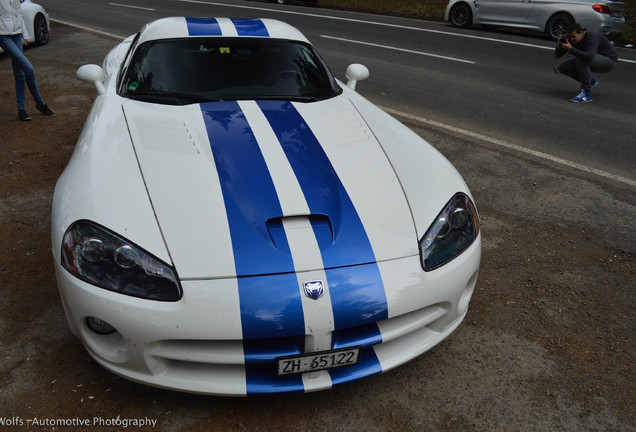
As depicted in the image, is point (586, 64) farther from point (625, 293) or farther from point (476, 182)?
point (625, 293)

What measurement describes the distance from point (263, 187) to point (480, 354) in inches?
55.3

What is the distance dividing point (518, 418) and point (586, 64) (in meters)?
6.60

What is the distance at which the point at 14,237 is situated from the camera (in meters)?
3.77

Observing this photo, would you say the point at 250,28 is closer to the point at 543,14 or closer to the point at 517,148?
the point at 517,148

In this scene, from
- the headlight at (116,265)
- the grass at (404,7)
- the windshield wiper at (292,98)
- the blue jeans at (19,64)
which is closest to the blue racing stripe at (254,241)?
the headlight at (116,265)

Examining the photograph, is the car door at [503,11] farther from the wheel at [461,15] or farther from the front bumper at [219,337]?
the front bumper at [219,337]

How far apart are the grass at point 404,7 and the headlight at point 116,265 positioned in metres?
14.8

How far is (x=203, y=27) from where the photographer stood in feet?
13.1

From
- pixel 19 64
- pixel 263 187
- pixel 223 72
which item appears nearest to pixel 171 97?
pixel 223 72

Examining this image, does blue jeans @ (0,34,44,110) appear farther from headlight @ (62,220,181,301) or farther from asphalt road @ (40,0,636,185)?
headlight @ (62,220,181,301)

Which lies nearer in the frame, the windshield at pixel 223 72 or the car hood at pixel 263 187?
the car hood at pixel 263 187

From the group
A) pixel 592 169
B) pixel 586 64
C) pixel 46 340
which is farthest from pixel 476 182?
pixel 586 64

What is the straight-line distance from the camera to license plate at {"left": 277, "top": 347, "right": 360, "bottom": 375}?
221 centimetres

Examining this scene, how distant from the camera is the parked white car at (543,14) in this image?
466 inches
